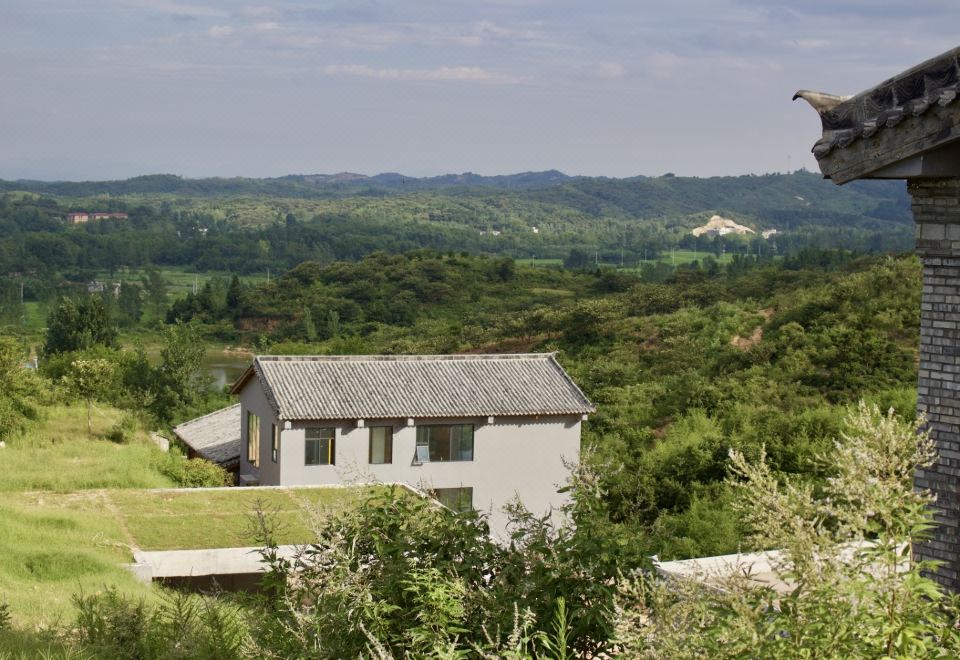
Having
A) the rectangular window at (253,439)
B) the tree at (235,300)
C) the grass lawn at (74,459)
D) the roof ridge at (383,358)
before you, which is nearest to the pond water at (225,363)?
the tree at (235,300)

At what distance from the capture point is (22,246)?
12012 centimetres

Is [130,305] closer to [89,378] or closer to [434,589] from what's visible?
[89,378]

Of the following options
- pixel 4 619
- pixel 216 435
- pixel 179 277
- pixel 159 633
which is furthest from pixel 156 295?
pixel 159 633

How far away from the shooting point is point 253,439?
840 inches

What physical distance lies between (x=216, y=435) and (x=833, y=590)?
21.7 meters

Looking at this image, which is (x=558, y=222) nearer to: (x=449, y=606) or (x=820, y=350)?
(x=820, y=350)

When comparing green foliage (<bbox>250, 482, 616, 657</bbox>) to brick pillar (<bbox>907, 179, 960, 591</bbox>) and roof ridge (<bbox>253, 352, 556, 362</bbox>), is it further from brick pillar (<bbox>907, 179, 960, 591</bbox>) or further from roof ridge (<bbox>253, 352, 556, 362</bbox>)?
roof ridge (<bbox>253, 352, 556, 362</bbox>)

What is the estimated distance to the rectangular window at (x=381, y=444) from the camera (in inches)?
789

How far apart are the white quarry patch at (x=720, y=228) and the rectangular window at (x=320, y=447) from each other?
148m

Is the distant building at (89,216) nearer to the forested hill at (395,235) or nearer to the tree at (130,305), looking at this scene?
the forested hill at (395,235)

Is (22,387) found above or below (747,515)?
below

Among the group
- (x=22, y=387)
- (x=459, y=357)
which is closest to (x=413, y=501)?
(x=459, y=357)

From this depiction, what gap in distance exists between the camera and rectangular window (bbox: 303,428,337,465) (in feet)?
64.4

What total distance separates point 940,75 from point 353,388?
54.4ft
